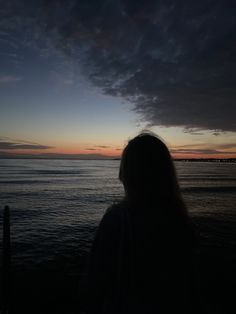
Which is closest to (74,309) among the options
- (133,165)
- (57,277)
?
(57,277)

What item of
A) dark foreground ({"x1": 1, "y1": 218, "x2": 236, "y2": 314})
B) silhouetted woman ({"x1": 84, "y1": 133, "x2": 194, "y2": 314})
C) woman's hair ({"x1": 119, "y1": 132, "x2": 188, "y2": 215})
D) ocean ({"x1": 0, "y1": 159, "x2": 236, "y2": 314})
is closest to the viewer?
silhouetted woman ({"x1": 84, "y1": 133, "x2": 194, "y2": 314})

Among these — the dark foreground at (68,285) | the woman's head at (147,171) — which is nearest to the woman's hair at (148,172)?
the woman's head at (147,171)

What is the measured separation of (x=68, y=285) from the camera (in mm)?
8797

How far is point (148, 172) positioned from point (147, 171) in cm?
1

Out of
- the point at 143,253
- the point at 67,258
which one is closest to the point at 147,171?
the point at 143,253

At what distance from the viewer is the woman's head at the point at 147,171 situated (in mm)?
1859

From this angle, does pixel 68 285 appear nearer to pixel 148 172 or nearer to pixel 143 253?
pixel 143 253

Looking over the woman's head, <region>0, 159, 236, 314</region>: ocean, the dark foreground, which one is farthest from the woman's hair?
the dark foreground

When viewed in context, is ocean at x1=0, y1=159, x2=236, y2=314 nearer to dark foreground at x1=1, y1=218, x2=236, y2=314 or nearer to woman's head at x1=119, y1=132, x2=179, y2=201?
dark foreground at x1=1, y1=218, x2=236, y2=314

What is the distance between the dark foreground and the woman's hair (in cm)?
507

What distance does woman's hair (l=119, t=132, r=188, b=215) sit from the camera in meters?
1.85

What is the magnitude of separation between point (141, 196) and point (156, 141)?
49cm

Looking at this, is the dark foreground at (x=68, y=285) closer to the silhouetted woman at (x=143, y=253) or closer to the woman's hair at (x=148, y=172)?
the silhouetted woman at (x=143, y=253)

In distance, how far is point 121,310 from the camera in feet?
5.57
